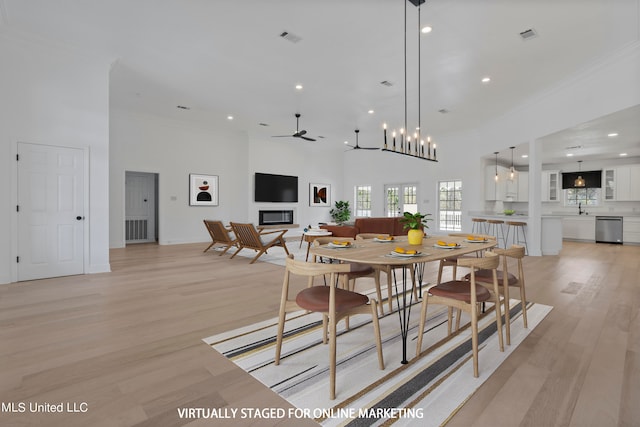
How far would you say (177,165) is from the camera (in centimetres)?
859

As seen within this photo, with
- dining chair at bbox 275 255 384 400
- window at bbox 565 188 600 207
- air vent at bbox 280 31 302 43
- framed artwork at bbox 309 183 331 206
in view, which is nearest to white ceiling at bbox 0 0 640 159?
air vent at bbox 280 31 302 43

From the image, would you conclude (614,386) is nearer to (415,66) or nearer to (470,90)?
(415,66)

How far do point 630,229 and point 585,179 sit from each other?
1812mm

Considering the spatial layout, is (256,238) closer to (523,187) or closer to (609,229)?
(523,187)

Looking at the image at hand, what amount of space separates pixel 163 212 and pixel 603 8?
9.07 m

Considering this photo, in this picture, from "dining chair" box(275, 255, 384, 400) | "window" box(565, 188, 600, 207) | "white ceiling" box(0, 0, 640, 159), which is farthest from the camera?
"window" box(565, 188, 600, 207)

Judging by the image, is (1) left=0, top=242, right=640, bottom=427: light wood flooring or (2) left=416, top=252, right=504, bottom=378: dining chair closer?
(1) left=0, top=242, right=640, bottom=427: light wood flooring

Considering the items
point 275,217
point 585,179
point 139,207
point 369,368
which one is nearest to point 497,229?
point 585,179

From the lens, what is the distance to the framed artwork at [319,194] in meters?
11.7

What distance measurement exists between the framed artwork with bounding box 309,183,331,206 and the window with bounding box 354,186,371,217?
3.84 ft

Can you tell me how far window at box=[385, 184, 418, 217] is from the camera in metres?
10.7

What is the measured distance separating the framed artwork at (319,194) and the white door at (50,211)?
7698mm

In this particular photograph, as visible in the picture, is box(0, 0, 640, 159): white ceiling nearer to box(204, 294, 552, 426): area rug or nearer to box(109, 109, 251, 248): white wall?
box(109, 109, 251, 248): white wall

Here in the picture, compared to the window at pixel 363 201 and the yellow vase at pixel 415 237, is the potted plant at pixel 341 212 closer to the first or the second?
the window at pixel 363 201
